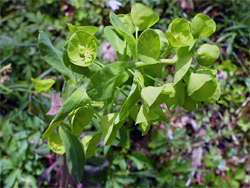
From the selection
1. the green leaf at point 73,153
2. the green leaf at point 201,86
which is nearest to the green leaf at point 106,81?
the green leaf at point 201,86

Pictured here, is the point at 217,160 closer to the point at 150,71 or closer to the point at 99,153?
the point at 99,153

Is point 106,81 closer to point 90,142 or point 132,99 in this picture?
point 132,99

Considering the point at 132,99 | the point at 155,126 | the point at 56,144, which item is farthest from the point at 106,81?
the point at 155,126

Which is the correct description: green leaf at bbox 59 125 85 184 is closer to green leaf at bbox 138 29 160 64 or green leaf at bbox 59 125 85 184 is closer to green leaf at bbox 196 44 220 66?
green leaf at bbox 138 29 160 64

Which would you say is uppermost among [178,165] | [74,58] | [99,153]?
[74,58]

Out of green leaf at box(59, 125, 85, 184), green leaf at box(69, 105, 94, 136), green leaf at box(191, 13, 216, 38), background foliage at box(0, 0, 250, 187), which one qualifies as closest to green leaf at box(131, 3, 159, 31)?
green leaf at box(191, 13, 216, 38)

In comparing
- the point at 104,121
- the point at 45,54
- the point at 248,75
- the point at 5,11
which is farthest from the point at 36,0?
the point at 248,75
